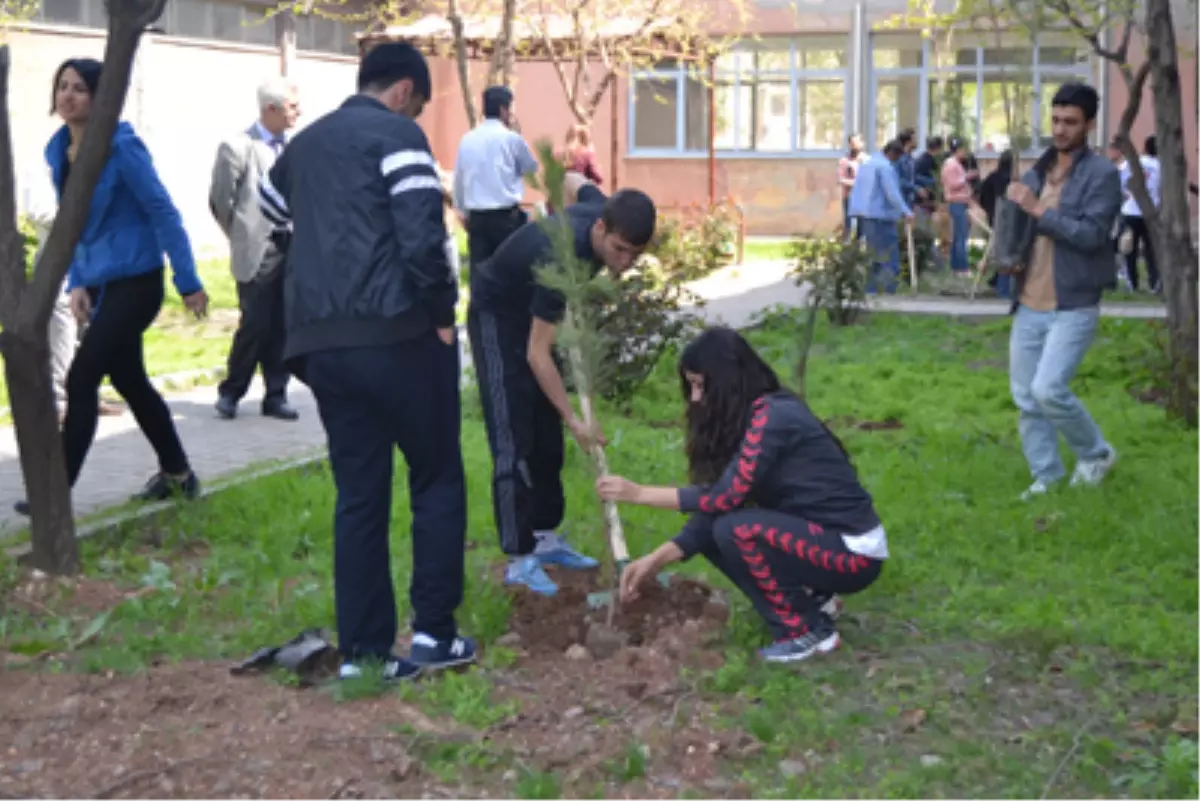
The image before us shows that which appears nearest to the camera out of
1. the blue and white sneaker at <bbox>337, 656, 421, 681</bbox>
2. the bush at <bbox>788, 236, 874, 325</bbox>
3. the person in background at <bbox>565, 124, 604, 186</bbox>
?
the blue and white sneaker at <bbox>337, 656, 421, 681</bbox>

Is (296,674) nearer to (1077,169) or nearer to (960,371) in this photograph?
(1077,169)

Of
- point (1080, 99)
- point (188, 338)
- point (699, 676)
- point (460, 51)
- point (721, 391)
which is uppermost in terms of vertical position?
point (460, 51)

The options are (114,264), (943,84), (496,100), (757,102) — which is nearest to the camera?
(114,264)

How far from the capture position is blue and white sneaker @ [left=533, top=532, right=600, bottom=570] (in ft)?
21.4

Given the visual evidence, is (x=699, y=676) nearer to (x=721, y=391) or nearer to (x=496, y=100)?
(x=721, y=391)

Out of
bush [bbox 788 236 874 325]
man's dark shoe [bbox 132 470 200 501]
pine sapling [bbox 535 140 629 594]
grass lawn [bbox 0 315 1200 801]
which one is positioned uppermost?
pine sapling [bbox 535 140 629 594]

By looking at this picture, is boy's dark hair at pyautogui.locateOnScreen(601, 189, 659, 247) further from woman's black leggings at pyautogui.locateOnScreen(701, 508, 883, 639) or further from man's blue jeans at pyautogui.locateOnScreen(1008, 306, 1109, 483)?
man's blue jeans at pyautogui.locateOnScreen(1008, 306, 1109, 483)

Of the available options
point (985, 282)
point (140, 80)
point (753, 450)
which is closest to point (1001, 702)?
point (753, 450)

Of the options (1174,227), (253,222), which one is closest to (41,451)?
(253,222)

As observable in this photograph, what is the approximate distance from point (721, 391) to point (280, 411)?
5526 mm

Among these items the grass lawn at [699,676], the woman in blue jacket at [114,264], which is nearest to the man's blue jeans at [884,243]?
the grass lawn at [699,676]

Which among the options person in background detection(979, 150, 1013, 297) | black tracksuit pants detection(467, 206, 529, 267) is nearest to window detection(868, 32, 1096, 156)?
person in background detection(979, 150, 1013, 297)

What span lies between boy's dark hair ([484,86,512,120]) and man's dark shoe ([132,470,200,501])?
223 inches

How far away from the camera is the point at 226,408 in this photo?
33.8 feet
